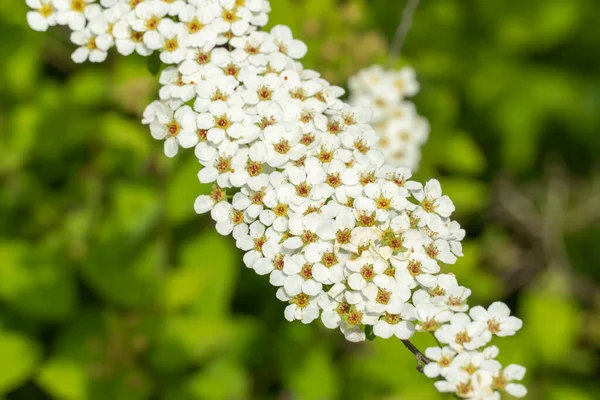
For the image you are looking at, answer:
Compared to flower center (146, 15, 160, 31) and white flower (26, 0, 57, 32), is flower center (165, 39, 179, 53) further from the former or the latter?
white flower (26, 0, 57, 32)

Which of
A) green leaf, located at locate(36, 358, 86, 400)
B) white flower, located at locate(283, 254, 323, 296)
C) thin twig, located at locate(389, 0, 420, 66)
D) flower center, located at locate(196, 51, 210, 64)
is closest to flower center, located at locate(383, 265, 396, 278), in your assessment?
white flower, located at locate(283, 254, 323, 296)

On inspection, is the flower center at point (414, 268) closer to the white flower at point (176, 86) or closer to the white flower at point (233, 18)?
the white flower at point (176, 86)

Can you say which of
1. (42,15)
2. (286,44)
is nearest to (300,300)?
(286,44)

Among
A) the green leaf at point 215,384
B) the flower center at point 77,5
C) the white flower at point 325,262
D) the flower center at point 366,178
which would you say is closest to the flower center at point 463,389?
the white flower at point 325,262

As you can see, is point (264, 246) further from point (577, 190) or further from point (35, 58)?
point (577, 190)

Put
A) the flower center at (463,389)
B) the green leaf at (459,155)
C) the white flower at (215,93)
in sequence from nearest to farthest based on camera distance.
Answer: the flower center at (463,389) < the white flower at (215,93) < the green leaf at (459,155)

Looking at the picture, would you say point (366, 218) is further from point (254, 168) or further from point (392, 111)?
point (392, 111)
